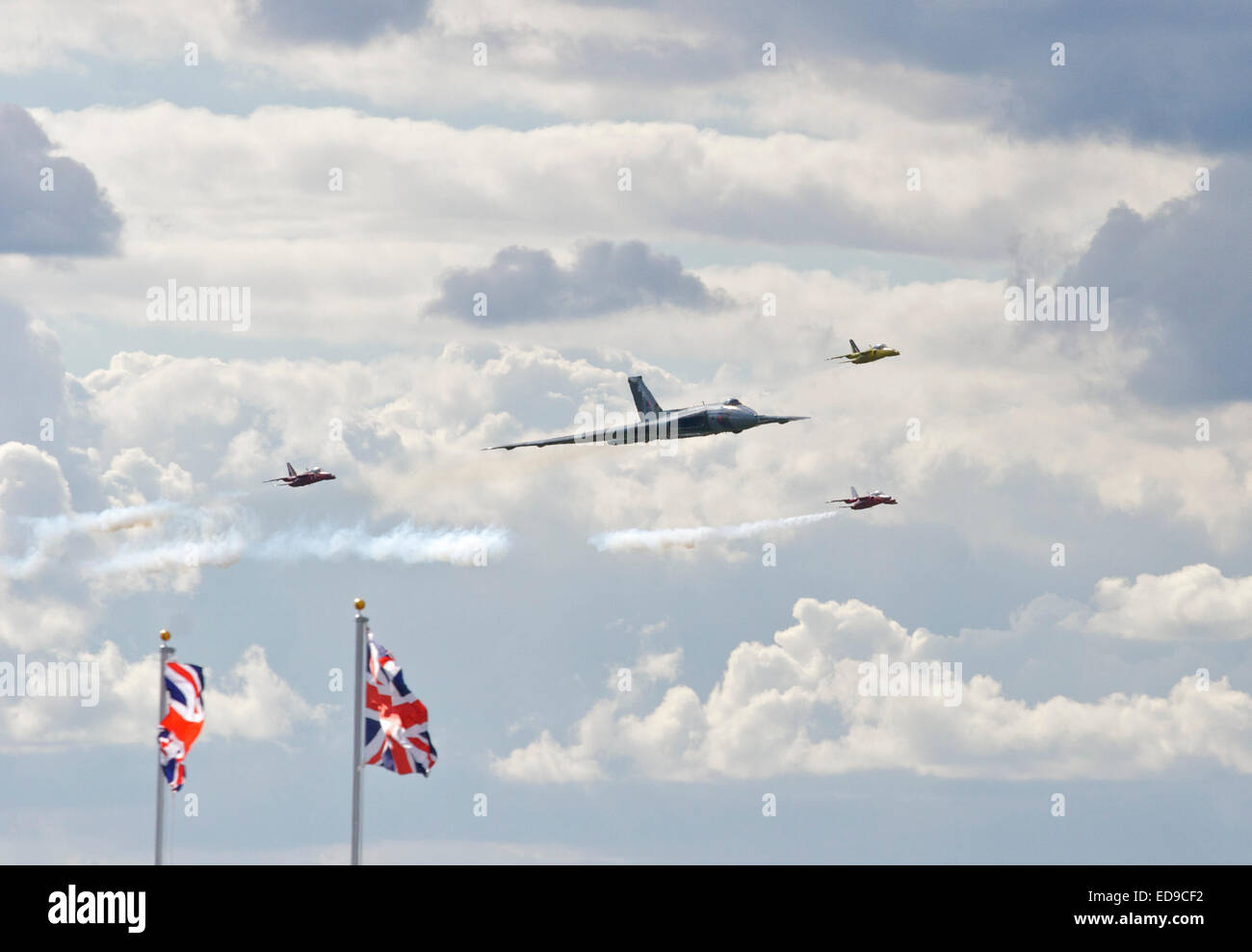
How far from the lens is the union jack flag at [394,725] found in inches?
3755

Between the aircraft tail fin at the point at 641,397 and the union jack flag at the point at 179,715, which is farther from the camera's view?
the aircraft tail fin at the point at 641,397

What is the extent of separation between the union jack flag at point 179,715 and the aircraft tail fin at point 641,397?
85653 millimetres

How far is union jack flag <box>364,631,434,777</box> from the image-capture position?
95.4 meters

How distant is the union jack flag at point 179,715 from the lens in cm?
10550

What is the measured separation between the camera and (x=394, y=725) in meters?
95.6

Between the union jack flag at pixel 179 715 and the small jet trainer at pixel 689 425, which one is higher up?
the small jet trainer at pixel 689 425

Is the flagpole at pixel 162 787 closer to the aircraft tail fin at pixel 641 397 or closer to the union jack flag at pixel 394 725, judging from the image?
the union jack flag at pixel 394 725

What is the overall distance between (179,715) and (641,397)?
289 feet

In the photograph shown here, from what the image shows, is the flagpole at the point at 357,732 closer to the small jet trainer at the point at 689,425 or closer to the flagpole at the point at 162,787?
the flagpole at the point at 162,787

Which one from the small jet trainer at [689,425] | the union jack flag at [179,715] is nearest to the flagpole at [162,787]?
the union jack flag at [179,715]

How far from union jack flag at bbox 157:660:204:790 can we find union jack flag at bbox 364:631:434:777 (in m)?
13.7
